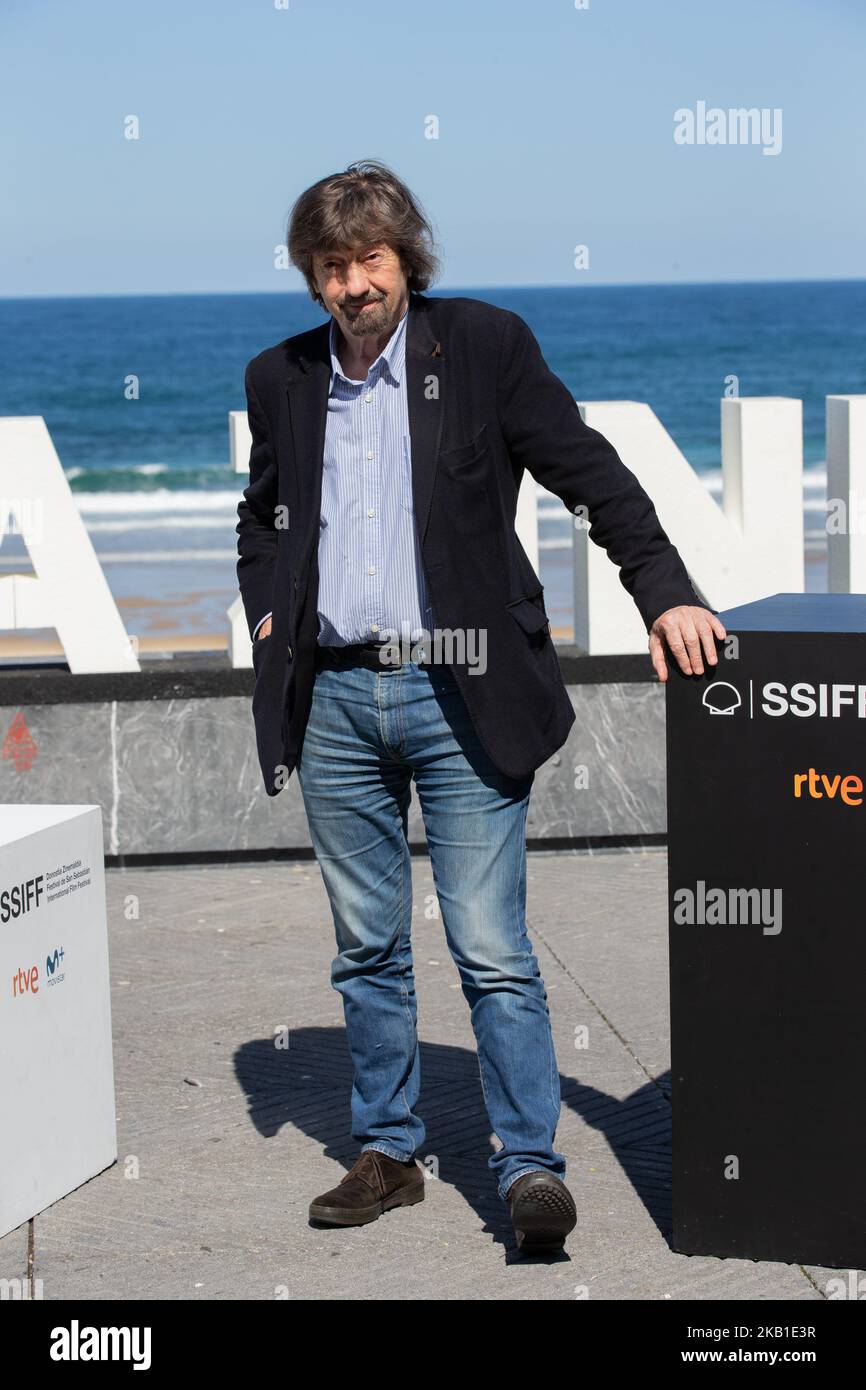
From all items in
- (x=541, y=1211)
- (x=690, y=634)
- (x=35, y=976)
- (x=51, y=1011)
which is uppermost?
(x=690, y=634)

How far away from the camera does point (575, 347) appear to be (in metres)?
63.0

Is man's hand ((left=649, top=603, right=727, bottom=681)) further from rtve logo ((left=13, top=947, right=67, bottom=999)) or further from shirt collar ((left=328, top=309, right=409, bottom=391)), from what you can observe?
rtve logo ((left=13, top=947, right=67, bottom=999))

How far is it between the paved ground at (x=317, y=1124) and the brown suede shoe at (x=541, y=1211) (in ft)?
0.21

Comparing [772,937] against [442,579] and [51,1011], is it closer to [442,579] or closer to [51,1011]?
[442,579]

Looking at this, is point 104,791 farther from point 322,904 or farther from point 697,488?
point 697,488

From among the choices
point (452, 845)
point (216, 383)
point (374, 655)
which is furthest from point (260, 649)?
point (216, 383)

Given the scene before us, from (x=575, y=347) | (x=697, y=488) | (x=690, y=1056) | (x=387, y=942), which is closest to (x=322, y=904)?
(x=697, y=488)

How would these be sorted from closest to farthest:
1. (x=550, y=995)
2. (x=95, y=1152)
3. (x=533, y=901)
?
(x=95, y=1152) → (x=550, y=995) → (x=533, y=901)

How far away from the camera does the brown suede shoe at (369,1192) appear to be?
3990 mm

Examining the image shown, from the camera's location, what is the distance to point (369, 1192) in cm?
403

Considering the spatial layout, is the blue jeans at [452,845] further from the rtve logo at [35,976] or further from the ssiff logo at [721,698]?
the rtve logo at [35,976]

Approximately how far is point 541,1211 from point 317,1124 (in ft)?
3.64

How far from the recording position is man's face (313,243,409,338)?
3678mm

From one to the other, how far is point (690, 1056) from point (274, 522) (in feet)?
5.10
